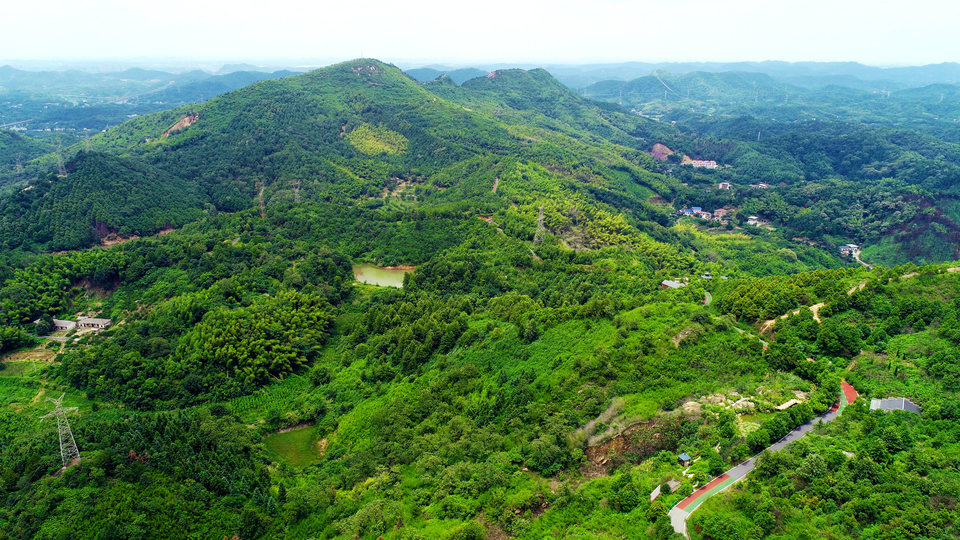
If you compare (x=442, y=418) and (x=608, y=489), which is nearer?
(x=608, y=489)

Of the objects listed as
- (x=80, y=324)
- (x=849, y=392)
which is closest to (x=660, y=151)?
(x=849, y=392)

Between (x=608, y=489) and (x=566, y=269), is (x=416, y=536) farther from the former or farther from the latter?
(x=566, y=269)

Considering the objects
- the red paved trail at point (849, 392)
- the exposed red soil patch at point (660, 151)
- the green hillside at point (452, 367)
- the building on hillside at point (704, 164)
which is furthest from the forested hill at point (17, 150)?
the building on hillside at point (704, 164)

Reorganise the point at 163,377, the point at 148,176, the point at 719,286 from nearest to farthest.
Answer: the point at 163,377 < the point at 719,286 < the point at 148,176

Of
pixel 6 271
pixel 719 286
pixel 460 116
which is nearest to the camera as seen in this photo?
pixel 719 286

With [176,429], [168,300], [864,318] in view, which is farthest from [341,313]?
[864,318]

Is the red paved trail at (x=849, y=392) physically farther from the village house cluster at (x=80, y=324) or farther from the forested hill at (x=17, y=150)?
the forested hill at (x=17, y=150)
